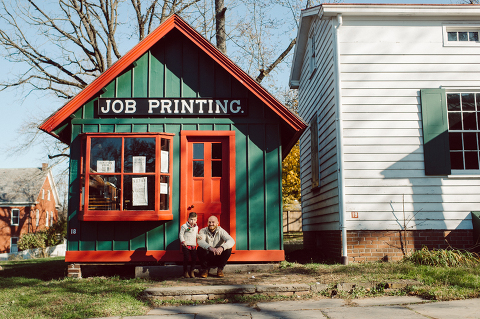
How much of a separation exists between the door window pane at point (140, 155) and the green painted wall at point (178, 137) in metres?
0.34

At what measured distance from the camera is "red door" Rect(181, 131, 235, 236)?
9039 millimetres

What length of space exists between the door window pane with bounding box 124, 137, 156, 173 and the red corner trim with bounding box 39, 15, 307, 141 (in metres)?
1.33

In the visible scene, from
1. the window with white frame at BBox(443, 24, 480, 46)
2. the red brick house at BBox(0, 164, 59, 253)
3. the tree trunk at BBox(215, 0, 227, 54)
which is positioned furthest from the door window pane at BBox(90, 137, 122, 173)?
the red brick house at BBox(0, 164, 59, 253)

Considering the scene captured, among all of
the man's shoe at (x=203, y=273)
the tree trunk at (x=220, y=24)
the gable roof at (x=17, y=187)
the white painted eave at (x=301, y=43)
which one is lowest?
the man's shoe at (x=203, y=273)

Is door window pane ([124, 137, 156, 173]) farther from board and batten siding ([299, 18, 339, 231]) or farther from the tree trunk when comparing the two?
the tree trunk

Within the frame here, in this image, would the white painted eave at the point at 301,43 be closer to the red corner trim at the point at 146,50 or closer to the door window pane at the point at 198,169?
the red corner trim at the point at 146,50

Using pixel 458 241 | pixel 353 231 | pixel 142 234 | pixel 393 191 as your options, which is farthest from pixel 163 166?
pixel 458 241

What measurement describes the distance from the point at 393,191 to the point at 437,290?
11.7ft

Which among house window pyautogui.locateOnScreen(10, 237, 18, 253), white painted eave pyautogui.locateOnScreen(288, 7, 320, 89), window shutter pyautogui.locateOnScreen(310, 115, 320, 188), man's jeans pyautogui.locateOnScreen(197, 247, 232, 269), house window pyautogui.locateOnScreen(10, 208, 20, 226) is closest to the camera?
man's jeans pyautogui.locateOnScreen(197, 247, 232, 269)

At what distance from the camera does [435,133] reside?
9391 mm

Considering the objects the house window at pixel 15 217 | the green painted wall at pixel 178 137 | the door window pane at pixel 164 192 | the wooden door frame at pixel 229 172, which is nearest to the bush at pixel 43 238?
the house window at pixel 15 217

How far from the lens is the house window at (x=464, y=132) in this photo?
31.4 feet

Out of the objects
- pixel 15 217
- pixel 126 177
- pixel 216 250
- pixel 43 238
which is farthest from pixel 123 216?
pixel 15 217

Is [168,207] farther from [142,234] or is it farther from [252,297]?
[252,297]
